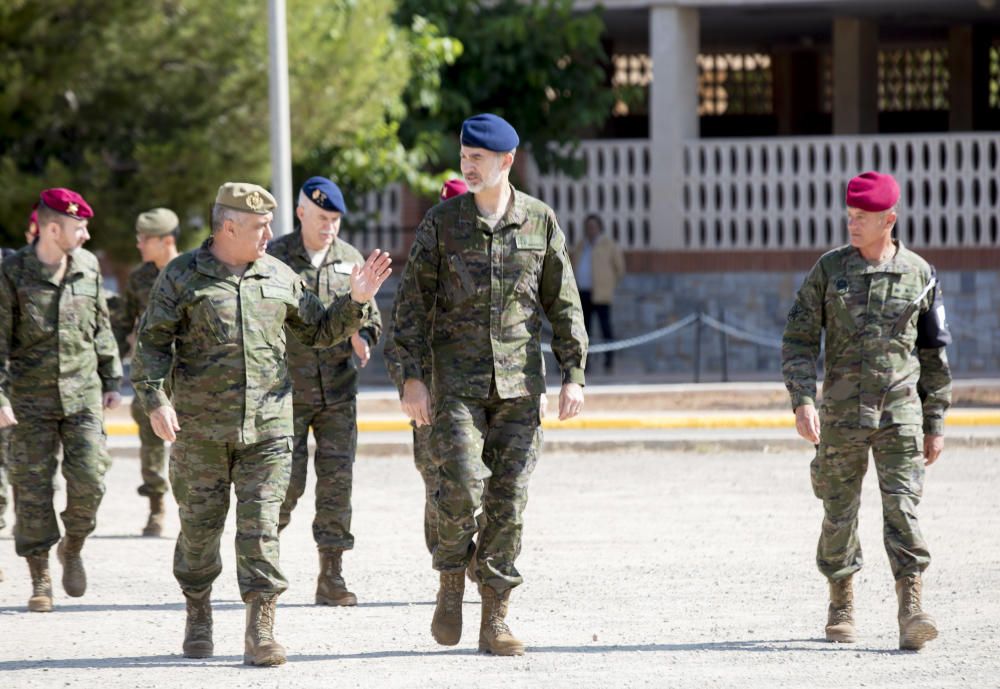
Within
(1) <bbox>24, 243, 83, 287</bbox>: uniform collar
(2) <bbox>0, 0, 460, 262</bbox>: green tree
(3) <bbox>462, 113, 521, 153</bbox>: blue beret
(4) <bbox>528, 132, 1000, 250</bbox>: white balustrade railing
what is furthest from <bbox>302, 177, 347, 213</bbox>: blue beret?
(4) <bbox>528, 132, 1000, 250</bbox>: white balustrade railing

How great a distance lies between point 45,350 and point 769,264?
15392 mm

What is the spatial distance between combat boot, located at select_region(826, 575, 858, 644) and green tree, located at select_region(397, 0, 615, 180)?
14.1m

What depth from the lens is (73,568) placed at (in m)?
9.27

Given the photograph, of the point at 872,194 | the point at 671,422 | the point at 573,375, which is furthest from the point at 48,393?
the point at 671,422

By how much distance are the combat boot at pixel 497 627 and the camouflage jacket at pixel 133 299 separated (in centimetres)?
445

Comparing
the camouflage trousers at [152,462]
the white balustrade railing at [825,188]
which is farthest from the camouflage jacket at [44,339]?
the white balustrade railing at [825,188]

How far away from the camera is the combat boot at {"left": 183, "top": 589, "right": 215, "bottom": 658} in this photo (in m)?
7.64

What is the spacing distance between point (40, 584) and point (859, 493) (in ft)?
12.6

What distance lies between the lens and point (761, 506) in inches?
482

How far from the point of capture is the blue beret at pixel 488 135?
7500 mm

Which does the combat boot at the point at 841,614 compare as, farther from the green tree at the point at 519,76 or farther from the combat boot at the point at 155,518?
the green tree at the point at 519,76

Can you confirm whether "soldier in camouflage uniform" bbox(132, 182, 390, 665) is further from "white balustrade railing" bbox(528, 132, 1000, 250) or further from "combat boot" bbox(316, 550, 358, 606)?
"white balustrade railing" bbox(528, 132, 1000, 250)

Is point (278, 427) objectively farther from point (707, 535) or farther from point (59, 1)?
point (59, 1)

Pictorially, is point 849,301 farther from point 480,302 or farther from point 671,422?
point 671,422
